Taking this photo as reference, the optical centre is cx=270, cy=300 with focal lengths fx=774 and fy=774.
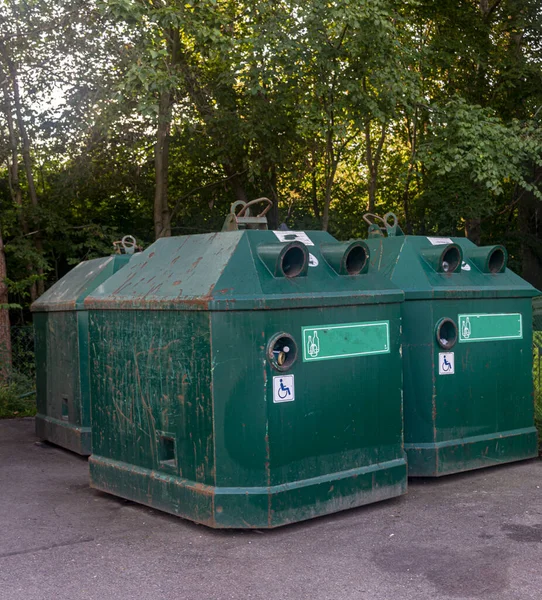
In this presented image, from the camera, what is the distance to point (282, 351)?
4746mm

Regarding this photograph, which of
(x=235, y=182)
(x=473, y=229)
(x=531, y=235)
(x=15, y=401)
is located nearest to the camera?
(x=15, y=401)

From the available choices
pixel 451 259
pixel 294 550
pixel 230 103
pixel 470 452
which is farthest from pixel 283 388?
pixel 230 103

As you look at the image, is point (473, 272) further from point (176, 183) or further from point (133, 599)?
point (176, 183)

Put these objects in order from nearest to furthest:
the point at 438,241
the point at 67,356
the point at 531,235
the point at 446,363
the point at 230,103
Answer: the point at 446,363, the point at 438,241, the point at 67,356, the point at 230,103, the point at 531,235

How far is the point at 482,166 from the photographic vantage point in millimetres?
13344

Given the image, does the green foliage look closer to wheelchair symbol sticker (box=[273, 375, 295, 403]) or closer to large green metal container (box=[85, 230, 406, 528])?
large green metal container (box=[85, 230, 406, 528])

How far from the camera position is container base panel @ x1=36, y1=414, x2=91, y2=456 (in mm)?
7125

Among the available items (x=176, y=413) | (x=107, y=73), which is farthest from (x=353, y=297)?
(x=107, y=73)

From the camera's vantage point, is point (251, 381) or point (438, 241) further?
point (438, 241)

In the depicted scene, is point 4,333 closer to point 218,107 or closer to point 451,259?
point 218,107

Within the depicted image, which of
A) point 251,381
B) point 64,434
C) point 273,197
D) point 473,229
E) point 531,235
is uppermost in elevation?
point 273,197

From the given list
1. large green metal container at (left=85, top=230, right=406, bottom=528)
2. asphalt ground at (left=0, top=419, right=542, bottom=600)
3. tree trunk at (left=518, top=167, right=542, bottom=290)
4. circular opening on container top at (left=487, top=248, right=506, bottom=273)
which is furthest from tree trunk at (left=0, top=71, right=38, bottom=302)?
tree trunk at (left=518, top=167, right=542, bottom=290)

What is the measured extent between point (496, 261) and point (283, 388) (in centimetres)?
263

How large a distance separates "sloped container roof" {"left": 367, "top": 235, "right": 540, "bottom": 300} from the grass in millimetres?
5734
